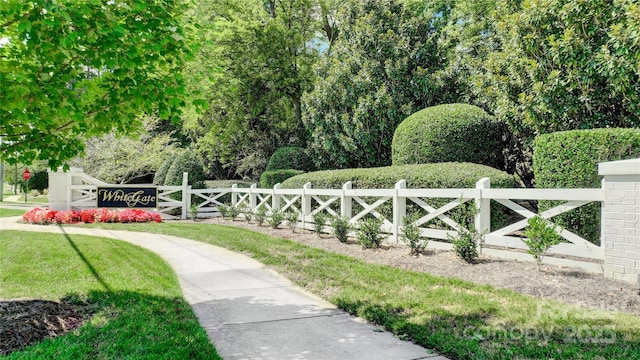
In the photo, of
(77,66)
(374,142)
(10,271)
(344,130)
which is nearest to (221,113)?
(344,130)

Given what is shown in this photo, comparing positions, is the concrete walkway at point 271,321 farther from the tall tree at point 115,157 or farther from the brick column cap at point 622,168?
the tall tree at point 115,157

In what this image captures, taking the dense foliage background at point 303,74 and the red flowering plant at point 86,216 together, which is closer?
the dense foliage background at point 303,74

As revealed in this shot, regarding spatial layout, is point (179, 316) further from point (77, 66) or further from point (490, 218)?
point (490, 218)

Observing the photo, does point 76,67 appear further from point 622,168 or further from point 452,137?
point 452,137

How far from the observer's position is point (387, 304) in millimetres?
4754

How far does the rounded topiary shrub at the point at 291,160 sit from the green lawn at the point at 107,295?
9.86 metres

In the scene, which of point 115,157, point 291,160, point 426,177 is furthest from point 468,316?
point 115,157

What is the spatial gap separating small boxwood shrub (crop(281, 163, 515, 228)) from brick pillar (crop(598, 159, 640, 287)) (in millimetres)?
1987

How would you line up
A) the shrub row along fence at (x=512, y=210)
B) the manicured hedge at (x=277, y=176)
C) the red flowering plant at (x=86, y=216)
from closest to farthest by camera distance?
the shrub row along fence at (x=512, y=210)
the red flowering plant at (x=86, y=216)
the manicured hedge at (x=277, y=176)

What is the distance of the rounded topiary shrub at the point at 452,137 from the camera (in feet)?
33.9

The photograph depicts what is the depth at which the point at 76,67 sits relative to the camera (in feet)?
13.1

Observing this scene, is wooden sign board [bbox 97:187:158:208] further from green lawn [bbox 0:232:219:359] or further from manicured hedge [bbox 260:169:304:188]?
green lawn [bbox 0:232:219:359]

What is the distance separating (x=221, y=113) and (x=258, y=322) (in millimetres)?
19175

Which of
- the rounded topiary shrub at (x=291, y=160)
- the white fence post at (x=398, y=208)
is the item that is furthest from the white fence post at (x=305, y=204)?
the rounded topiary shrub at (x=291, y=160)
